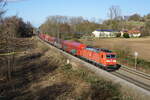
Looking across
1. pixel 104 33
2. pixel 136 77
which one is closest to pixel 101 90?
pixel 136 77

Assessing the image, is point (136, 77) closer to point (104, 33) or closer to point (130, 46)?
point (130, 46)

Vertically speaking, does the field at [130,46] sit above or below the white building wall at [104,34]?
below

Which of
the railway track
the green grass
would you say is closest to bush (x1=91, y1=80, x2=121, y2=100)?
the green grass

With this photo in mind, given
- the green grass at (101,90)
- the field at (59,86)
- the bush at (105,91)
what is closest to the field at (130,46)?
the field at (59,86)

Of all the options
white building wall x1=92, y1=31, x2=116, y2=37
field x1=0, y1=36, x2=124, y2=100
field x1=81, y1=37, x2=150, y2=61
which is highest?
white building wall x1=92, y1=31, x2=116, y2=37

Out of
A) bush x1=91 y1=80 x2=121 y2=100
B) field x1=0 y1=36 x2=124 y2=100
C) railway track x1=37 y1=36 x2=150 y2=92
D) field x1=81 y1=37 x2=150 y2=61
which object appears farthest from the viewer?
field x1=81 y1=37 x2=150 y2=61

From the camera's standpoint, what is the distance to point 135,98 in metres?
13.8

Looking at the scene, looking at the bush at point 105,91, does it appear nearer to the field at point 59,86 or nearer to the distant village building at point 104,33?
the field at point 59,86

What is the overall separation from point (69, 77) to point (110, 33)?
104m

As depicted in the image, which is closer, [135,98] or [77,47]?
[135,98]

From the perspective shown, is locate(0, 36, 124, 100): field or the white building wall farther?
the white building wall

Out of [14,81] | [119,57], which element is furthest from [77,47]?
[14,81]

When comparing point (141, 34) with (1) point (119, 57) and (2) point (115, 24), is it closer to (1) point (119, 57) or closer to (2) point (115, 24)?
(2) point (115, 24)

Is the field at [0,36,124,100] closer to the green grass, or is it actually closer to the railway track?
the green grass
